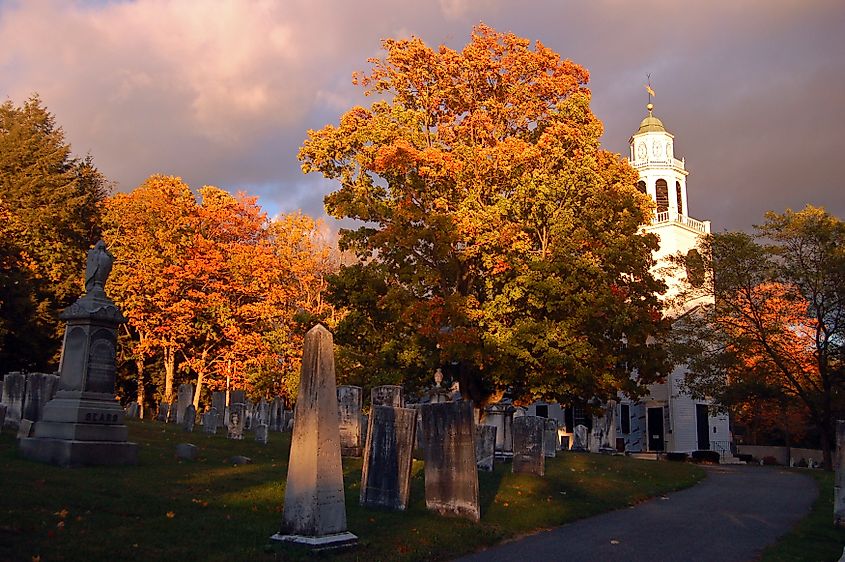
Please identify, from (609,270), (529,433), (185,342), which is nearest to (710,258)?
(609,270)

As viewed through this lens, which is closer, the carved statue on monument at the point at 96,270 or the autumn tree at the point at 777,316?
the carved statue on monument at the point at 96,270

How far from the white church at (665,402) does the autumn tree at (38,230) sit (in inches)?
1074

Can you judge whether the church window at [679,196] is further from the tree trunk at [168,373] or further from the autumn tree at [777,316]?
the tree trunk at [168,373]

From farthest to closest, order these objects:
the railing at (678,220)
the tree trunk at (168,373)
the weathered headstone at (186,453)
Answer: the railing at (678,220)
the tree trunk at (168,373)
the weathered headstone at (186,453)

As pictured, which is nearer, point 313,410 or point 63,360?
point 313,410

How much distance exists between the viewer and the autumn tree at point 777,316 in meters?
32.2

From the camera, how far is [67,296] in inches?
1523

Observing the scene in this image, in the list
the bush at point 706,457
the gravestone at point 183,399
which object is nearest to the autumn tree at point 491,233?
the gravestone at point 183,399

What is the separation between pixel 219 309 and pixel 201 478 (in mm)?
26509

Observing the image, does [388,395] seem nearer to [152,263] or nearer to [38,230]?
[152,263]

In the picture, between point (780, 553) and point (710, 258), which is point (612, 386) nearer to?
point (780, 553)

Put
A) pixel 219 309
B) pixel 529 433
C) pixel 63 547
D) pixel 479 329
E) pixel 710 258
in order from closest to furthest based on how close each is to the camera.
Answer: pixel 63 547 → pixel 529 433 → pixel 479 329 → pixel 710 258 → pixel 219 309

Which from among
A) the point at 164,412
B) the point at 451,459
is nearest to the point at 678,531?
the point at 451,459

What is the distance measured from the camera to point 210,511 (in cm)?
1037
